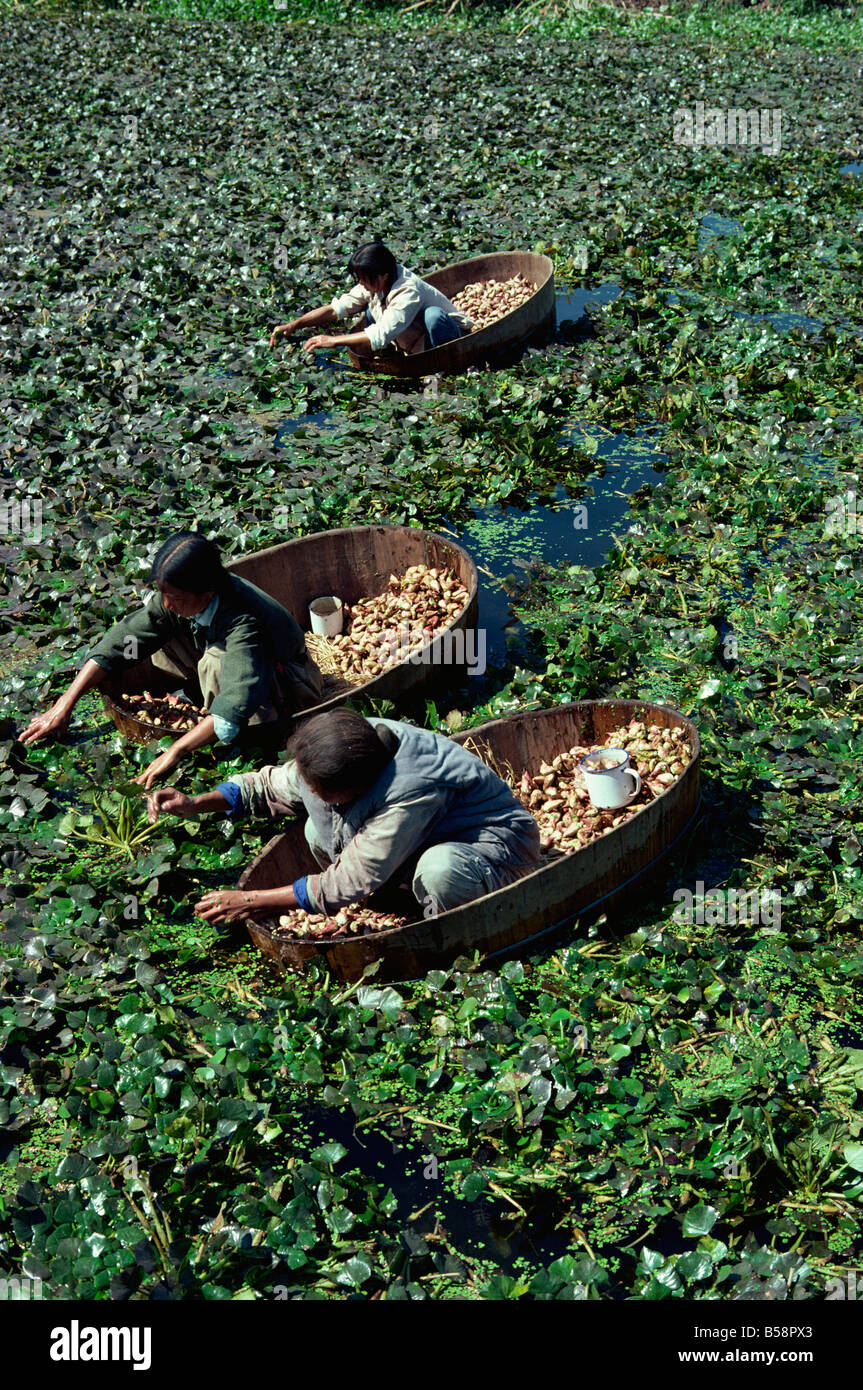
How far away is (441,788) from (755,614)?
2.82m

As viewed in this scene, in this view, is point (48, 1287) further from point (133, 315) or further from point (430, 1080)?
point (133, 315)

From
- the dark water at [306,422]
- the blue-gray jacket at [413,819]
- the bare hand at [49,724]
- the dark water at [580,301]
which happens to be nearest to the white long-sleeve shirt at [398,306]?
the dark water at [306,422]

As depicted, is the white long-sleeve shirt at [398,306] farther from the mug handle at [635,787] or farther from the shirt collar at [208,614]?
the mug handle at [635,787]

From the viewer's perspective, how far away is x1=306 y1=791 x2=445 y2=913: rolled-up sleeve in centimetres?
372

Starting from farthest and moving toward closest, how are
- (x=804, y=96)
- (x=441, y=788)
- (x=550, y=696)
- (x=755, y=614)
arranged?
(x=804, y=96) → (x=755, y=614) → (x=550, y=696) → (x=441, y=788)

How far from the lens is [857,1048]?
3.74 m

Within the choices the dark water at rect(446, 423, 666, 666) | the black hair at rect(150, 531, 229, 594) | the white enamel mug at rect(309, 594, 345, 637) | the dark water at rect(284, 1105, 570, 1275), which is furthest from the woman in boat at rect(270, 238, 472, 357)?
the dark water at rect(284, 1105, 570, 1275)

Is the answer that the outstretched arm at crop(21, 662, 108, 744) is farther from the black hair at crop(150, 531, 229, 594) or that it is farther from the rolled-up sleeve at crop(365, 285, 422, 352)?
the rolled-up sleeve at crop(365, 285, 422, 352)

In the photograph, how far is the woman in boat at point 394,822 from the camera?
3.63 meters

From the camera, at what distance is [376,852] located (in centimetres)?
373

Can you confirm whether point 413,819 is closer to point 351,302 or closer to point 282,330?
point 351,302

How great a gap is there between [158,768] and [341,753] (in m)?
1.23

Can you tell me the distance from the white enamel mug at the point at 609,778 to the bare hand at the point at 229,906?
1.37 m

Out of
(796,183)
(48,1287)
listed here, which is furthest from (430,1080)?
(796,183)
